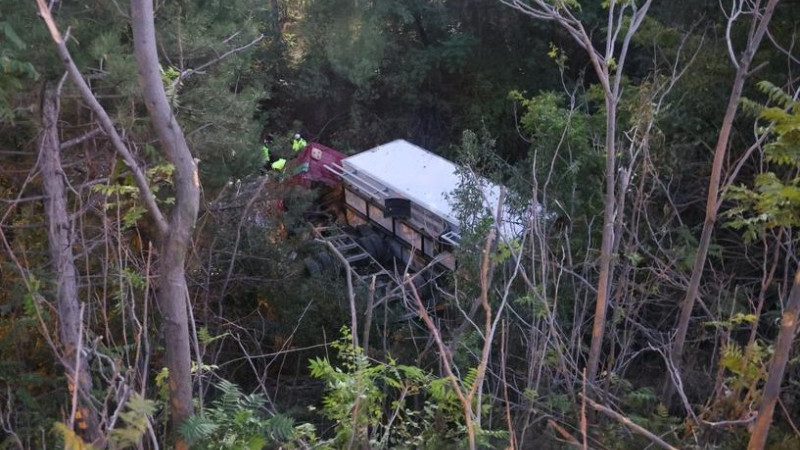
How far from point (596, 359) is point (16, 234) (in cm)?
545

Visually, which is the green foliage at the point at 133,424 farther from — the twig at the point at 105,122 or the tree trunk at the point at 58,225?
the tree trunk at the point at 58,225

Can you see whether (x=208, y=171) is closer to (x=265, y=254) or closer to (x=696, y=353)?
(x=265, y=254)

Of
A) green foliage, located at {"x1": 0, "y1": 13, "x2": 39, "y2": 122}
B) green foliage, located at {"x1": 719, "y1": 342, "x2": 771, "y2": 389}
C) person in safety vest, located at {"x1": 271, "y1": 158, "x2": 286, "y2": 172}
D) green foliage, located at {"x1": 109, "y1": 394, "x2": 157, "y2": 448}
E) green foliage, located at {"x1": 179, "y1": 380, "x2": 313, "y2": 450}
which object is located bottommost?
person in safety vest, located at {"x1": 271, "y1": 158, "x2": 286, "y2": 172}

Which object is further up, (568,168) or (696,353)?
(568,168)

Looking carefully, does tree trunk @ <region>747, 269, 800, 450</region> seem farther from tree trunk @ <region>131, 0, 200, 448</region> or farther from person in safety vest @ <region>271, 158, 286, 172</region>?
person in safety vest @ <region>271, 158, 286, 172</region>

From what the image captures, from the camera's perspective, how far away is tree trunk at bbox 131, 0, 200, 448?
3848 millimetres

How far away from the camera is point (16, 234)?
771cm

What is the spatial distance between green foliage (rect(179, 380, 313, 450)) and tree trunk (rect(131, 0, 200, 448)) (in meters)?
0.13

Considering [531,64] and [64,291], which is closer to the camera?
[64,291]

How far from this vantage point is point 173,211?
4.17 meters

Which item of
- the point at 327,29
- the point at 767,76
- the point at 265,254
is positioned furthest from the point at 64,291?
the point at 327,29

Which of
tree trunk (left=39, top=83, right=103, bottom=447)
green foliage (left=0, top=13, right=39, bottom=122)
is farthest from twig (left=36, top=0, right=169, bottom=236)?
green foliage (left=0, top=13, right=39, bottom=122)

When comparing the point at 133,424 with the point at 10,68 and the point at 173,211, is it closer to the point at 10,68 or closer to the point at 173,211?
the point at 173,211

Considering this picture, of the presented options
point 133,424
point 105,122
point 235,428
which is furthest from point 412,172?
point 133,424
